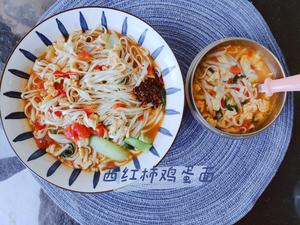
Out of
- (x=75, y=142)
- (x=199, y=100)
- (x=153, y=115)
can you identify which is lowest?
(x=75, y=142)

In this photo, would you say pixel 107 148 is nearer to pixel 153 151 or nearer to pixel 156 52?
pixel 153 151

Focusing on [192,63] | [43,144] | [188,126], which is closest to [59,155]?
[43,144]

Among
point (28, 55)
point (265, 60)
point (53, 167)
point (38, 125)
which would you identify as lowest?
point (53, 167)

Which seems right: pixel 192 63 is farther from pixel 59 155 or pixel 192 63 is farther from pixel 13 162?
pixel 13 162

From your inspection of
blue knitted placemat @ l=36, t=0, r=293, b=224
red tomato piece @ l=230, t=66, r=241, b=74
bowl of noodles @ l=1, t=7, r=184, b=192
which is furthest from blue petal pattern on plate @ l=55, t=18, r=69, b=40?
red tomato piece @ l=230, t=66, r=241, b=74

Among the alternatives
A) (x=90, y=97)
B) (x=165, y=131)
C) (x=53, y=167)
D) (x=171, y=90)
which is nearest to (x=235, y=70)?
(x=171, y=90)
